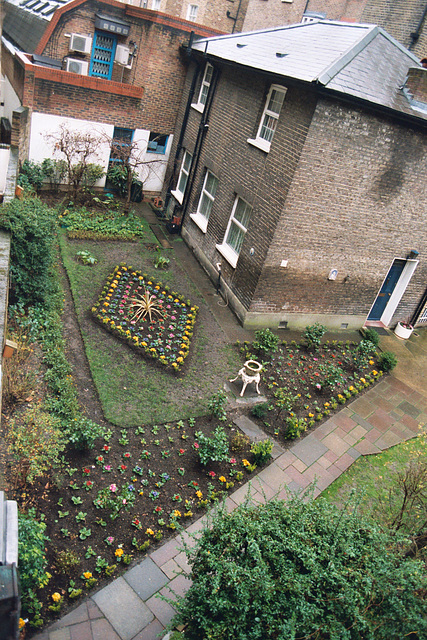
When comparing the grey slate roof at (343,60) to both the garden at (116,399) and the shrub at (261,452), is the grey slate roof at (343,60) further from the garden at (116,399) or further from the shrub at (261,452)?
the shrub at (261,452)

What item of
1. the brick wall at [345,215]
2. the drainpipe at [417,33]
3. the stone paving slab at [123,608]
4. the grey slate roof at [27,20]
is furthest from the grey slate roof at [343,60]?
the grey slate roof at [27,20]

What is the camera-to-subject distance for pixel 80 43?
17281 millimetres

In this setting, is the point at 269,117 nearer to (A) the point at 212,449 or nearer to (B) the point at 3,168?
(B) the point at 3,168

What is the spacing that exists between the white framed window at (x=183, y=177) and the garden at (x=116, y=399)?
3904 mm

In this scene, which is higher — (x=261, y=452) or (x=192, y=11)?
(x=192, y=11)

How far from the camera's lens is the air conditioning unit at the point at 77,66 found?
17.2 m

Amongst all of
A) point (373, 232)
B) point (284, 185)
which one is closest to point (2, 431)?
point (284, 185)

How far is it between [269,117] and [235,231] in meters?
3.27

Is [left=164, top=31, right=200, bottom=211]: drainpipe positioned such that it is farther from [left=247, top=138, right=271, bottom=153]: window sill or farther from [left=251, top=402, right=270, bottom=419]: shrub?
[left=251, top=402, right=270, bottom=419]: shrub

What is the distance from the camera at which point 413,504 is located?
640cm

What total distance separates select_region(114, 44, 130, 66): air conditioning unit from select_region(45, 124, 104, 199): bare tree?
4027 mm

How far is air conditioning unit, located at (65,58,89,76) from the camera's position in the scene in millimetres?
17169

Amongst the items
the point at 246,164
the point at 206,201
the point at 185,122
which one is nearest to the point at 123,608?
the point at 246,164

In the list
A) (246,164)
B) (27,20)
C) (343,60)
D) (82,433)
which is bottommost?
(82,433)
